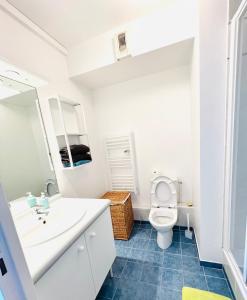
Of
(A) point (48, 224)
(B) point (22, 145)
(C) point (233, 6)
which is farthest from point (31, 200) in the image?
(C) point (233, 6)

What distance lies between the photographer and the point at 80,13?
1.39 metres

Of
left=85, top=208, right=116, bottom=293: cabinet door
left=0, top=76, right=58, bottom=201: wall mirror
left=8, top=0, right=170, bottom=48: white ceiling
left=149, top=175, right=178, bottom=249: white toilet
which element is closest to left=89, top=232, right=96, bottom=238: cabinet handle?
left=85, top=208, right=116, bottom=293: cabinet door

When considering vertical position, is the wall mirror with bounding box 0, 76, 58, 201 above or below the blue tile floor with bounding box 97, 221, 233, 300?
above

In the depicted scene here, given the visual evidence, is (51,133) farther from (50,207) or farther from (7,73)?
(50,207)

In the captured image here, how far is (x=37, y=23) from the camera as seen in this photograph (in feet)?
4.65

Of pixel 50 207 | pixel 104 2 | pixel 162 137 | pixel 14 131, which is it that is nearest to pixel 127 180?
pixel 162 137

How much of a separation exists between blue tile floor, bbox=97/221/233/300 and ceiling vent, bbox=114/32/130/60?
7.45ft

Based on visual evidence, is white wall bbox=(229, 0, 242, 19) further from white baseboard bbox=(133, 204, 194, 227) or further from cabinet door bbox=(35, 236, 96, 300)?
white baseboard bbox=(133, 204, 194, 227)

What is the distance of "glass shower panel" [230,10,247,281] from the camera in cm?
112

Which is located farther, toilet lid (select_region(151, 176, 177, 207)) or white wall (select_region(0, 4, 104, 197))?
toilet lid (select_region(151, 176, 177, 207))

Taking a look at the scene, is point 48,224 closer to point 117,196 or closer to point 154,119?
point 117,196

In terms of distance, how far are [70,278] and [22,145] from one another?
3.58 ft

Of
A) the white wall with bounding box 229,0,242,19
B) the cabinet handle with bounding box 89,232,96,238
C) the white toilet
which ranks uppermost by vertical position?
the white wall with bounding box 229,0,242,19

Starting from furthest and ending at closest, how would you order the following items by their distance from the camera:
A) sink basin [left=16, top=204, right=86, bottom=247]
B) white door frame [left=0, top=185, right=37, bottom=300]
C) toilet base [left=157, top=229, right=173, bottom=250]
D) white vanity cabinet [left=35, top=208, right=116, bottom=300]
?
A: toilet base [left=157, top=229, right=173, bottom=250] → sink basin [left=16, top=204, right=86, bottom=247] → white vanity cabinet [left=35, top=208, right=116, bottom=300] → white door frame [left=0, top=185, right=37, bottom=300]
